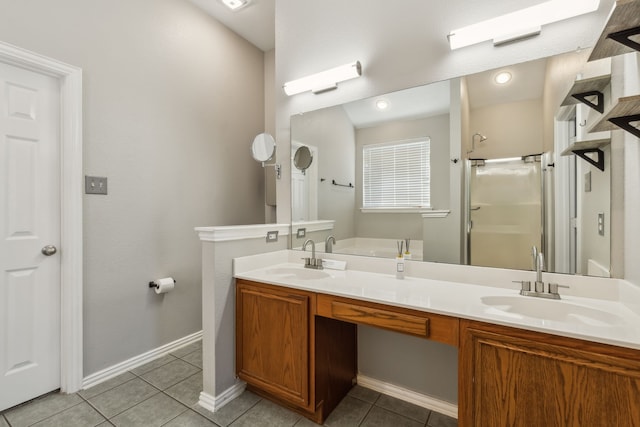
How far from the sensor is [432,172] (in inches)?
68.9

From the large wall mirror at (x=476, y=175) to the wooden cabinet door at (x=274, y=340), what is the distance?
0.62 meters

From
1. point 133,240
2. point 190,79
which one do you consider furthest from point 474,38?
point 133,240

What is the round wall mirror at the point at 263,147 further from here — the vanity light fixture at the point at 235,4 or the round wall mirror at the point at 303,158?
the vanity light fixture at the point at 235,4

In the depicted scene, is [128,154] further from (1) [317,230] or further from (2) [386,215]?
(2) [386,215]

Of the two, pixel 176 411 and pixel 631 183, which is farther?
pixel 176 411

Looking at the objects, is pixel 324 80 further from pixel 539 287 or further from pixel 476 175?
pixel 539 287

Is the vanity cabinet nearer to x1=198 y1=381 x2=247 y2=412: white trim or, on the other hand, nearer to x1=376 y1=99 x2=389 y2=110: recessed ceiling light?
x1=198 y1=381 x2=247 y2=412: white trim

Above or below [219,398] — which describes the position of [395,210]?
above

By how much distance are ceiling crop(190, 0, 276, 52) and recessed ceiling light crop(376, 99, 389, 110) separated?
149 centimetres

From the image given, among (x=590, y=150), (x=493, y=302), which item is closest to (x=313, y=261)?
(x=493, y=302)

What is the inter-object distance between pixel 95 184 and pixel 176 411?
60.0 inches

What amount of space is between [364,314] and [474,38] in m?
1.57

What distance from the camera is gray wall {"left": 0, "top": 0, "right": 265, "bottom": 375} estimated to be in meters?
1.91

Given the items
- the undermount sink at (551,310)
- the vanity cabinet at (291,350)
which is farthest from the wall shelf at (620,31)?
the vanity cabinet at (291,350)
